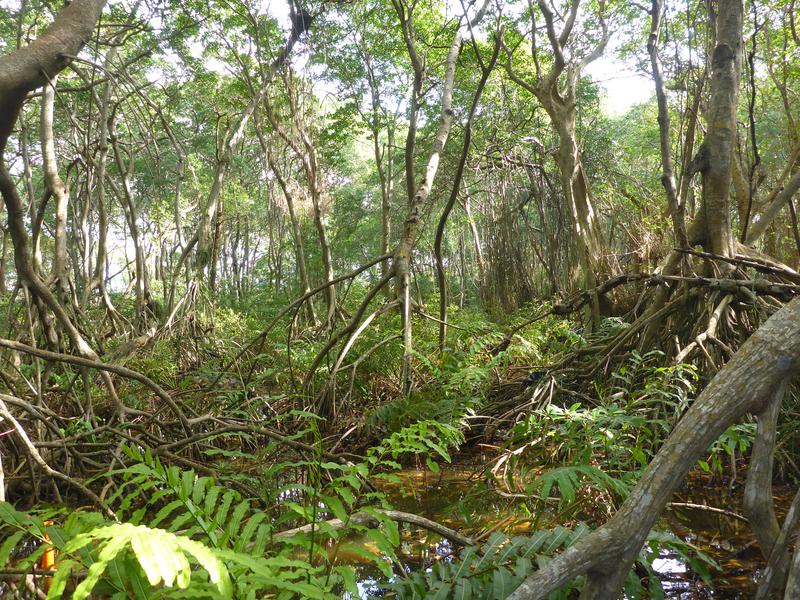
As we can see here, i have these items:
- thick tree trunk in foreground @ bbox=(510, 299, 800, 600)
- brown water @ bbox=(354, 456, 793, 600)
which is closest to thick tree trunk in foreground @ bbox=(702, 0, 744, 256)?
brown water @ bbox=(354, 456, 793, 600)

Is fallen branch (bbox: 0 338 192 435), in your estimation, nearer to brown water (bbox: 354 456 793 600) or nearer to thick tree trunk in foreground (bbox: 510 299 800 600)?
brown water (bbox: 354 456 793 600)

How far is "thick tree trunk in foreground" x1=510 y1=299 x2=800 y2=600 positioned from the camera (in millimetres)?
1275

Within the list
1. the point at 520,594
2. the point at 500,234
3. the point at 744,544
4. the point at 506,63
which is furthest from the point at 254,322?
the point at 520,594

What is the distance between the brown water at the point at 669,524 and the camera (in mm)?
2203

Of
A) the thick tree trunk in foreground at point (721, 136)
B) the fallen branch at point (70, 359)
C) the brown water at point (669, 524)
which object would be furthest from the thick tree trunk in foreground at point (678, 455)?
the thick tree trunk in foreground at point (721, 136)

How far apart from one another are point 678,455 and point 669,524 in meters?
1.71

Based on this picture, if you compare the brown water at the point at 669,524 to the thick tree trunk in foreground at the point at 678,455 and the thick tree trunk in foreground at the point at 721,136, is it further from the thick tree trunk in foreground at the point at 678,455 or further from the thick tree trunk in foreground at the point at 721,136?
the thick tree trunk in foreground at the point at 721,136

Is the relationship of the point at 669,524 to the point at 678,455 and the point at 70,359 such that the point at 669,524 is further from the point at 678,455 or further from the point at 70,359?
the point at 70,359

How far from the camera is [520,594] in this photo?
1.19m

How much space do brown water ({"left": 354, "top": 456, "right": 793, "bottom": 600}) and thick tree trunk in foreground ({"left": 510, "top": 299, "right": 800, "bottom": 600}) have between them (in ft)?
2.86

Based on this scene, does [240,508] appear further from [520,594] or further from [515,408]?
[515,408]

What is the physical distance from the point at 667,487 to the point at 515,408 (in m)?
2.76

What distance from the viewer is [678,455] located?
137cm

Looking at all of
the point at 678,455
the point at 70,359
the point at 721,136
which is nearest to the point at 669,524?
the point at 678,455
